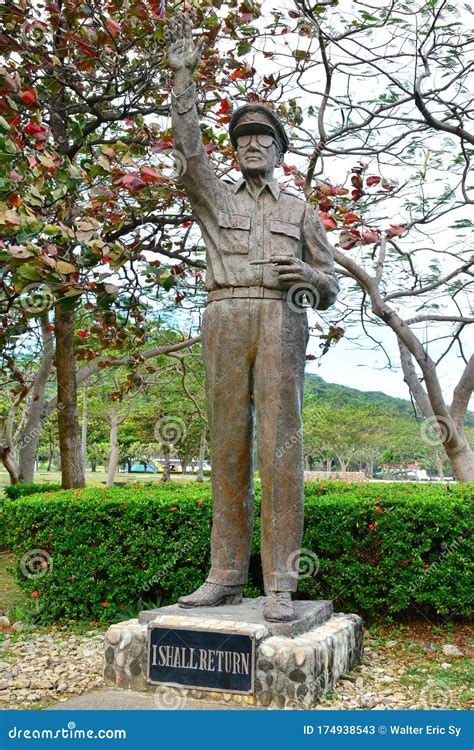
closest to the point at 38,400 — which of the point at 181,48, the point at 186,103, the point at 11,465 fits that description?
the point at 11,465

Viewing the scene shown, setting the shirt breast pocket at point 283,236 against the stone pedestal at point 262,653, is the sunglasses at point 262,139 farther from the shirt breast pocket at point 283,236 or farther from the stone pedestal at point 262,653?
the stone pedestal at point 262,653

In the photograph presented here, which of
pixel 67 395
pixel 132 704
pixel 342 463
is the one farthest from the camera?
pixel 342 463

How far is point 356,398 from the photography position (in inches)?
1485

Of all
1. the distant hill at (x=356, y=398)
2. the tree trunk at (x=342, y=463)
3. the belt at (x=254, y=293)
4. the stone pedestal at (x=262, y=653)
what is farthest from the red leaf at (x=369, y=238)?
the tree trunk at (x=342, y=463)

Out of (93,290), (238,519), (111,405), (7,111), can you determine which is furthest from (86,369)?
(111,405)

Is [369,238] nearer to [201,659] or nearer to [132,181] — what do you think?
[132,181]

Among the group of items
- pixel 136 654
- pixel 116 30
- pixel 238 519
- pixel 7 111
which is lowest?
pixel 136 654

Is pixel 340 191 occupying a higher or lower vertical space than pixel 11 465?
higher

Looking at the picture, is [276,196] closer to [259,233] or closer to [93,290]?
[259,233]

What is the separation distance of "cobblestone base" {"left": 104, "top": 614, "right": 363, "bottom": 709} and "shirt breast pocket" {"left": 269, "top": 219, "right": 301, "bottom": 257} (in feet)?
6.96

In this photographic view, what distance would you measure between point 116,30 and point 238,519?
4.27m

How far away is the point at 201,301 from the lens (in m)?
11.4

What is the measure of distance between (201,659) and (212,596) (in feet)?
1.57

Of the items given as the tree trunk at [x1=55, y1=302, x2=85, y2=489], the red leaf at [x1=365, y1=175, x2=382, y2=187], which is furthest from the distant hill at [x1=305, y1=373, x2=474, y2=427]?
the red leaf at [x1=365, y1=175, x2=382, y2=187]
